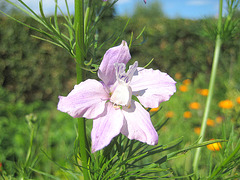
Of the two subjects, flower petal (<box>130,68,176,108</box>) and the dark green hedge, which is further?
the dark green hedge

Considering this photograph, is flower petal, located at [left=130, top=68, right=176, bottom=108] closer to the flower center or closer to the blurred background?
the flower center

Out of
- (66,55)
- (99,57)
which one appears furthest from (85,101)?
(66,55)

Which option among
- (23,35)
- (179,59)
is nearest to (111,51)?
(23,35)

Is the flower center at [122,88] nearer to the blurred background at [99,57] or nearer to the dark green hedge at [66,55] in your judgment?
the blurred background at [99,57]

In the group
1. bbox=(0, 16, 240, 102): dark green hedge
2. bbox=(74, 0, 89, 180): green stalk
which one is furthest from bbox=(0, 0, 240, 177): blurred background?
bbox=(74, 0, 89, 180): green stalk

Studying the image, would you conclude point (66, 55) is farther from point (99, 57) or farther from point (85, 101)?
point (85, 101)

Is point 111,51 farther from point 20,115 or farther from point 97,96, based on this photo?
point 20,115
